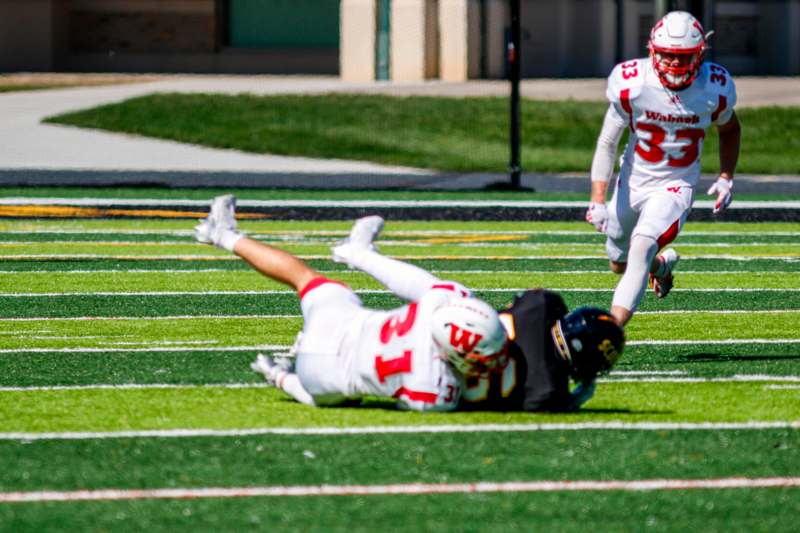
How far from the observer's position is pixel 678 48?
28.0 feet

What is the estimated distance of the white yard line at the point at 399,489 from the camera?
567 centimetres

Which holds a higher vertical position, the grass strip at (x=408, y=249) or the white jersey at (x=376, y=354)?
the white jersey at (x=376, y=354)

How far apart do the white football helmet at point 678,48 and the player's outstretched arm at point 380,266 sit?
213 cm

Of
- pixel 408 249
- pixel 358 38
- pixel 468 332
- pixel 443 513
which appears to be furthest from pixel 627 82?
pixel 358 38

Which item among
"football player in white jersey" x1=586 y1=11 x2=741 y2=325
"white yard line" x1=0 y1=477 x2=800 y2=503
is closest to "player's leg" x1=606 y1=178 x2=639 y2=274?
"football player in white jersey" x1=586 y1=11 x2=741 y2=325

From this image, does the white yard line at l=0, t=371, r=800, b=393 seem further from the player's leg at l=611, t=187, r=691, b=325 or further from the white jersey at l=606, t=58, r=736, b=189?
the white jersey at l=606, t=58, r=736, b=189

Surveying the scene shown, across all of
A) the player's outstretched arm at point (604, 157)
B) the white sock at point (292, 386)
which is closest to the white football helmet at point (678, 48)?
the player's outstretched arm at point (604, 157)

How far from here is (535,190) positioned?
2108 cm

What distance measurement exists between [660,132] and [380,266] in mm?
2371

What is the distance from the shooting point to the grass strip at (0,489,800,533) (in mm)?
5344

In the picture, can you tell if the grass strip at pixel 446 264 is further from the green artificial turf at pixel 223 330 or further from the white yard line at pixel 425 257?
the green artificial turf at pixel 223 330

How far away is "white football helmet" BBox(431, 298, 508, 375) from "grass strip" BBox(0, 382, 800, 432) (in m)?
0.47

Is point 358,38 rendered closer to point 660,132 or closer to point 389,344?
point 660,132

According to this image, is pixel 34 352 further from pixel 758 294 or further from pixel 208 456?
pixel 758 294
